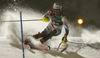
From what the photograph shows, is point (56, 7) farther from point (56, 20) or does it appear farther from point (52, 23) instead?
point (52, 23)

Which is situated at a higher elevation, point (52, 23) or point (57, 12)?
point (57, 12)

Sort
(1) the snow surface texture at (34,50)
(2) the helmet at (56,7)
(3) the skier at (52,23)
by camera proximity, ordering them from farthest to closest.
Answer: (3) the skier at (52,23) < (2) the helmet at (56,7) < (1) the snow surface texture at (34,50)

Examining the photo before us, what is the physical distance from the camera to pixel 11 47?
11.6ft

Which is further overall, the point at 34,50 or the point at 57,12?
the point at 57,12

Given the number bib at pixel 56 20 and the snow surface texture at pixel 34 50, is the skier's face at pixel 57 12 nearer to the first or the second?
the number bib at pixel 56 20

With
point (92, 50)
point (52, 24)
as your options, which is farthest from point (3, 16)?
point (92, 50)

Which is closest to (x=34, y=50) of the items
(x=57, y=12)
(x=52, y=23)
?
(x=52, y=23)

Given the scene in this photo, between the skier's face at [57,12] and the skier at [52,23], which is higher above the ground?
the skier's face at [57,12]

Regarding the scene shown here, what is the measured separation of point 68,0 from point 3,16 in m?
2.68

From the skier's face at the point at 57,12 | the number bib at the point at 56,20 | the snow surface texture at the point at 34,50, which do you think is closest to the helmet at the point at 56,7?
the skier's face at the point at 57,12

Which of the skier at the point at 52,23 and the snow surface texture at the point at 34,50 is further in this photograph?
the skier at the point at 52,23

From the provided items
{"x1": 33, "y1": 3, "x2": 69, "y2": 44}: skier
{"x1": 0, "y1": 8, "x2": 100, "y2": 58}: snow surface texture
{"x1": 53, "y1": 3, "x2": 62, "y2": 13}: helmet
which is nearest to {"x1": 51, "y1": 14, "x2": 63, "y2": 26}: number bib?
{"x1": 33, "y1": 3, "x2": 69, "y2": 44}: skier

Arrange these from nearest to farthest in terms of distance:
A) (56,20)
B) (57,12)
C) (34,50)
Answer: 1. (34,50)
2. (57,12)
3. (56,20)

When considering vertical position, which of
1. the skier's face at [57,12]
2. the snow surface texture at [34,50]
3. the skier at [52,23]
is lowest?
the snow surface texture at [34,50]
